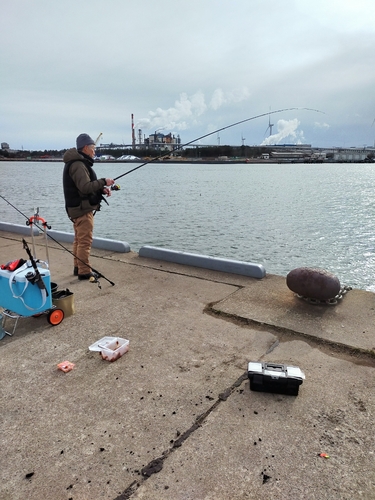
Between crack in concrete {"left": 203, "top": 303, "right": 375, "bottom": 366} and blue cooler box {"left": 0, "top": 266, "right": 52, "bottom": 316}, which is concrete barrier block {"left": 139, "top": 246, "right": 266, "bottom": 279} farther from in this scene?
blue cooler box {"left": 0, "top": 266, "right": 52, "bottom": 316}

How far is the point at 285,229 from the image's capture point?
18297mm

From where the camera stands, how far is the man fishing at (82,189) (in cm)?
516

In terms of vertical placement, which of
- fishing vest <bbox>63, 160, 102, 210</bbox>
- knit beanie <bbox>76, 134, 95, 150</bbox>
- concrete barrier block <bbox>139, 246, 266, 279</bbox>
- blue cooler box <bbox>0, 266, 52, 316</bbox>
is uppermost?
knit beanie <bbox>76, 134, 95, 150</bbox>

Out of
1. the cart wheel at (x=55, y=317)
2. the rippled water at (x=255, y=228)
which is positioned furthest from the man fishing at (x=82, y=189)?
the rippled water at (x=255, y=228)

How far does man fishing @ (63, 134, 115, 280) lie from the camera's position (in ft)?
16.9

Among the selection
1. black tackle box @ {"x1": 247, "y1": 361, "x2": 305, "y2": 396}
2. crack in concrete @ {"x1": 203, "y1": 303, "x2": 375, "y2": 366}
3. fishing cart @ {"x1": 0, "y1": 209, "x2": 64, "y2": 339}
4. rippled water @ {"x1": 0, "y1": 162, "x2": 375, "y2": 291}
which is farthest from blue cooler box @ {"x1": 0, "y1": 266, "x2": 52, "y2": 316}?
rippled water @ {"x1": 0, "y1": 162, "x2": 375, "y2": 291}

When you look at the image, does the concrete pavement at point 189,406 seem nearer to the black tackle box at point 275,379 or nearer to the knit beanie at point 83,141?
the black tackle box at point 275,379

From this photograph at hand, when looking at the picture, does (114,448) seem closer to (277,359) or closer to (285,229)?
(277,359)

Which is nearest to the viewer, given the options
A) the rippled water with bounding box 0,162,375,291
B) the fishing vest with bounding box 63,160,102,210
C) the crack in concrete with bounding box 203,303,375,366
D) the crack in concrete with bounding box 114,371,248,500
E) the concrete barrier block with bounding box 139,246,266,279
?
the crack in concrete with bounding box 114,371,248,500

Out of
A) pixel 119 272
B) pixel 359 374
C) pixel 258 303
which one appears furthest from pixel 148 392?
pixel 119 272

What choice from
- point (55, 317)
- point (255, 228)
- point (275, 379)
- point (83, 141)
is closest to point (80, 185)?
point (83, 141)

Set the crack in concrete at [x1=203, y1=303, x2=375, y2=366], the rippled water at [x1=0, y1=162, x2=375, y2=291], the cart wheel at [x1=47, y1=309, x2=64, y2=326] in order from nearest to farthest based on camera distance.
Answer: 1. the crack in concrete at [x1=203, y1=303, x2=375, y2=366]
2. the cart wheel at [x1=47, y1=309, x2=64, y2=326]
3. the rippled water at [x1=0, y1=162, x2=375, y2=291]

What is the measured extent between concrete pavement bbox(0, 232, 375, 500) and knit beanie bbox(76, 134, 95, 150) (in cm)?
219

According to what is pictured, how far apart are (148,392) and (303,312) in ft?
7.47
